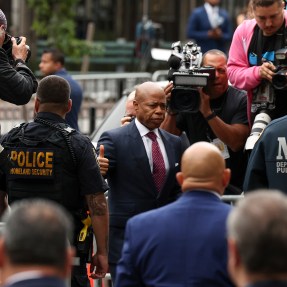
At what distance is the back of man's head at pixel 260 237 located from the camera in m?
A: 4.12

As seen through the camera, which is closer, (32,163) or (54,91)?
(32,163)

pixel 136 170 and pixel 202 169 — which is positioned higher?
pixel 202 169

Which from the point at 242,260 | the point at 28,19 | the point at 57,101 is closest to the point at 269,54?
the point at 57,101

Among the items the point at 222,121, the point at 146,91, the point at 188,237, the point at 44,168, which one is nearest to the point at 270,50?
the point at 222,121

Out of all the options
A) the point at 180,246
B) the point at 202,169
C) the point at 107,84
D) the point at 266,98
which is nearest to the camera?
the point at 180,246

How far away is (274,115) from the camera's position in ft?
29.0

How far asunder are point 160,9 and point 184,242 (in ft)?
79.3

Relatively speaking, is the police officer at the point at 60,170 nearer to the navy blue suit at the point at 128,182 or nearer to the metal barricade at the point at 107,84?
the navy blue suit at the point at 128,182

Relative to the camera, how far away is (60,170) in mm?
7484

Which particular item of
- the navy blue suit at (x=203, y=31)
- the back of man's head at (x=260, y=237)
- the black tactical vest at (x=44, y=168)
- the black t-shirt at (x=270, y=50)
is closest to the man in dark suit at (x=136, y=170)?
the black tactical vest at (x=44, y=168)

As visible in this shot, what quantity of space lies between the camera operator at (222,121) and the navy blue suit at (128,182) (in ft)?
2.71

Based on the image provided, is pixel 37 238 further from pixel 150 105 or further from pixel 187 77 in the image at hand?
pixel 187 77

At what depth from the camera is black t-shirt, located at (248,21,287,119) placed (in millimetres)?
8797

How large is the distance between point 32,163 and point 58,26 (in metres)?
13.6
